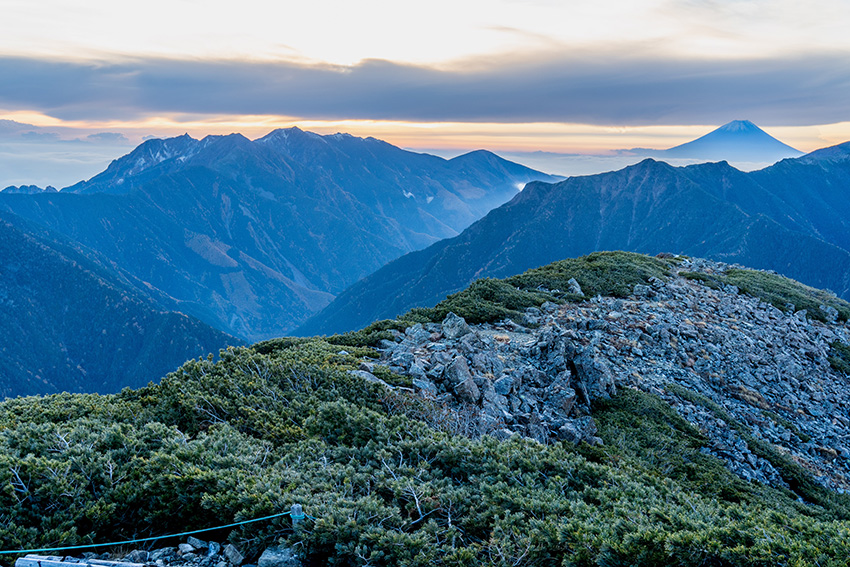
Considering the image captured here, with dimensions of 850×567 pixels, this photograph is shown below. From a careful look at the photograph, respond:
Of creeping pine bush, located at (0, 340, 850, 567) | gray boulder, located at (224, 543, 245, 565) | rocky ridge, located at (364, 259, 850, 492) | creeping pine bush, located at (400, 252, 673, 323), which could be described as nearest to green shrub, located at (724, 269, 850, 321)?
creeping pine bush, located at (400, 252, 673, 323)

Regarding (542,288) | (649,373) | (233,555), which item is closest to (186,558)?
(233,555)

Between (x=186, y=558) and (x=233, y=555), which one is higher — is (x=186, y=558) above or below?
below

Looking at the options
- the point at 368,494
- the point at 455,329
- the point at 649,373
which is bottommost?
the point at 649,373

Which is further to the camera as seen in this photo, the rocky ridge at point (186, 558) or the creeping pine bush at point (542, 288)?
the creeping pine bush at point (542, 288)

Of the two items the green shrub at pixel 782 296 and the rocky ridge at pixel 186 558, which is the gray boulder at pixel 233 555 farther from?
the green shrub at pixel 782 296

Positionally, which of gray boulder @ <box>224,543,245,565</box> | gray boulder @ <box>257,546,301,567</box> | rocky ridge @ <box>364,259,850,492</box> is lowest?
rocky ridge @ <box>364,259,850,492</box>

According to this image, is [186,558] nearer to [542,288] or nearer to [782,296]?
[542,288]

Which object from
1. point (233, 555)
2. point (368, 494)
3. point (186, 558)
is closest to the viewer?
point (233, 555)

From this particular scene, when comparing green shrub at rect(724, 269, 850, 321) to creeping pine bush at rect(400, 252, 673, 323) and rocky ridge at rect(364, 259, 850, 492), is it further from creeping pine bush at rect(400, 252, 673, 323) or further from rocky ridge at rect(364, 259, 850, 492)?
rocky ridge at rect(364, 259, 850, 492)

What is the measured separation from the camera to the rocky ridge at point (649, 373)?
648 inches

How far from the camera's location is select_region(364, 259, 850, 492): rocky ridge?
16.5 metres

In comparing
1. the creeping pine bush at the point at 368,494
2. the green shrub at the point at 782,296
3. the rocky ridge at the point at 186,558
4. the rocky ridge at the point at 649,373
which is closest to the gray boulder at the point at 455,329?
the rocky ridge at the point at 649,373

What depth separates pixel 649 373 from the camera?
22.0m

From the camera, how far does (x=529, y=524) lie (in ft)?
27.4
